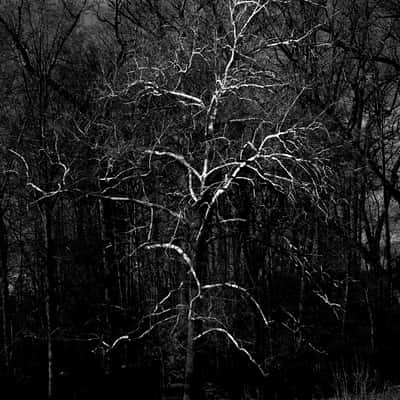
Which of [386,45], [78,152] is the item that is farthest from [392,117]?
[78,152]

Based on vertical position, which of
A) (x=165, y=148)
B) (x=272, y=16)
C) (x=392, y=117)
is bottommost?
(x=165, y=148)

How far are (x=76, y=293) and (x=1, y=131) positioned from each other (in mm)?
6210

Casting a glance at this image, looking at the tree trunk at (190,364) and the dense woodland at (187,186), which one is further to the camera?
the dense woodland at (187,186)

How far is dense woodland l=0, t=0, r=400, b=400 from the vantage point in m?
16.7

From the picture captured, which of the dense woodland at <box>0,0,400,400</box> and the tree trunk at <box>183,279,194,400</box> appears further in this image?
the dense woodland at <box>0,0,400,400</box>

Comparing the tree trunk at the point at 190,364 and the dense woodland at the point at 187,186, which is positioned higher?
the dense woodland at the point at 187,186

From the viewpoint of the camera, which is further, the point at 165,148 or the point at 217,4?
the point at 217,4

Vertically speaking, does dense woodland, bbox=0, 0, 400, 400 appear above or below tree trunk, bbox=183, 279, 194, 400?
above

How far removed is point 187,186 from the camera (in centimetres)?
1783

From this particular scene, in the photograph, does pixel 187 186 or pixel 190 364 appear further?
pixel 187 186

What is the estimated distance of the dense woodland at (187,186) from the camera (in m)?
16.7

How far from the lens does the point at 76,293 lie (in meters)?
21.5

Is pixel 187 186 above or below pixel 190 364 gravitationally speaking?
above

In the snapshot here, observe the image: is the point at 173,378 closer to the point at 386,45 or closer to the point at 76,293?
the point at 76,293
